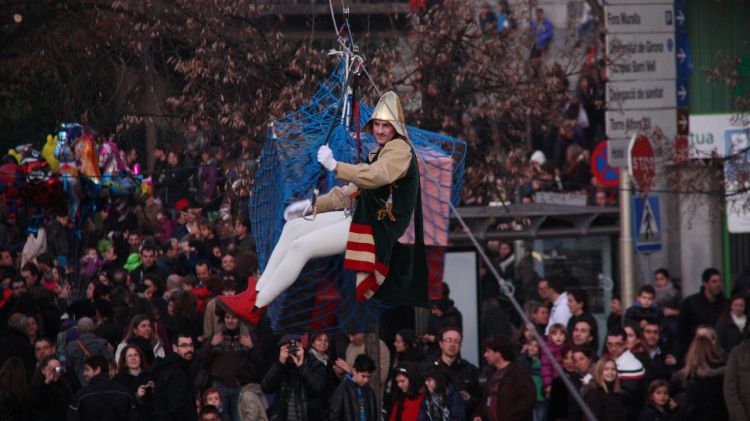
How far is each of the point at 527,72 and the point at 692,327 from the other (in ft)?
11.2

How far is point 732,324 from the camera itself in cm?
1772

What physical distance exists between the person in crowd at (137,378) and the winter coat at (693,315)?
5.98 meters

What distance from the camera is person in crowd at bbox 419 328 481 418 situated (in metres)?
15.6

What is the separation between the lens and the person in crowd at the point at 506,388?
14812 mm

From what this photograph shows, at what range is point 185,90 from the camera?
18.1 meters

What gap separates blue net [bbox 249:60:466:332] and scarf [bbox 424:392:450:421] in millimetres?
2085

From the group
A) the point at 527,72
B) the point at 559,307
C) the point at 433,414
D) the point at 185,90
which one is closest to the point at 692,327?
the point at 559,307

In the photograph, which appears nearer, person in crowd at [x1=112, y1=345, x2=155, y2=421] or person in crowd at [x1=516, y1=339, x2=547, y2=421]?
person in crowd at [x1=112, y1=345, x2=155, y2=421]

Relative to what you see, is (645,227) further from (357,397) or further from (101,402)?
(101,402)

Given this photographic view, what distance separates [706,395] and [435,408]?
243 centimetres

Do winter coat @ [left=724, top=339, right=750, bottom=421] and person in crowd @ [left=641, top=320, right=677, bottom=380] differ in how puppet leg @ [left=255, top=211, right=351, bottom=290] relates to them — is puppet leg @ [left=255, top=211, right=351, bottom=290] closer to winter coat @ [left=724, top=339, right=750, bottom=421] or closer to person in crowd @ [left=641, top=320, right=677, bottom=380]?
winter coat @ [left=724, top=339, right=750, bottom=421]

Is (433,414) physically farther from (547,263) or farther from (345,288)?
(547,263)

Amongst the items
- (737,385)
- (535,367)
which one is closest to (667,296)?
(535,367)

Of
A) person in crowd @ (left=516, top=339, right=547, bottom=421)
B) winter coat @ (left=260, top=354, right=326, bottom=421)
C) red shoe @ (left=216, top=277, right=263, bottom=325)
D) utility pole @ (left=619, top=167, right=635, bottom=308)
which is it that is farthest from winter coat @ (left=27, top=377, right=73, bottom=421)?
utility pole @ (left=619, top=167, right=635, bottom=308)
